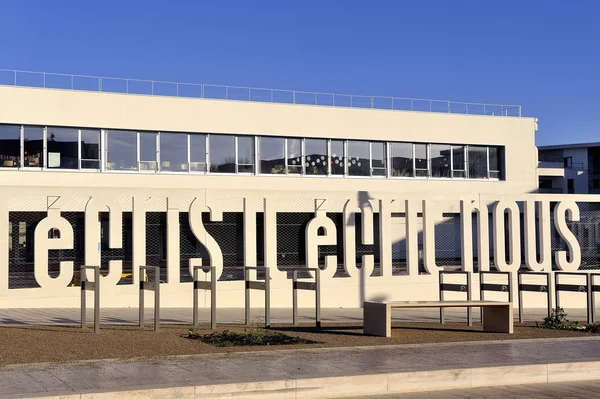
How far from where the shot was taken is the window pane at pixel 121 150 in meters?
35.4

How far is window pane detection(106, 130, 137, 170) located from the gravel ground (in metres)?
19.1

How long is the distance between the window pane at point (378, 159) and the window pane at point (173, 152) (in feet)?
29.4

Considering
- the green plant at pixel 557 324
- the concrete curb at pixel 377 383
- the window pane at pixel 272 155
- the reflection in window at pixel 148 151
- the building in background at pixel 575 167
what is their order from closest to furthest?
the concrete curb at pixel 377 383
the green plant at pixel 557 324
the reflection in window at pixel 148 151
the window pane at pixel 272 155
the building in background at pixel 575 167

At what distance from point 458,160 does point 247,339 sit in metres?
29.7

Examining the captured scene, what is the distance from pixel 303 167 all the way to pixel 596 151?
5740 centimetres

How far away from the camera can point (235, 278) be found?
25516 millimetres

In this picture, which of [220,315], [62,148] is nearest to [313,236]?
[220,315]

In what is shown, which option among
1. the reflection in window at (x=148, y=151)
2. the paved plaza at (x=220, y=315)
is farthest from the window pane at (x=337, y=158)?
the paved plaza at (x=220, y=315)

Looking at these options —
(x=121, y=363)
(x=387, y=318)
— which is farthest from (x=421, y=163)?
(x=121, y=363)

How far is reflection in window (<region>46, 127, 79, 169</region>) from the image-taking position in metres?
34.2

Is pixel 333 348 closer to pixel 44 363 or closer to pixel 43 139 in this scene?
pixel 44 363

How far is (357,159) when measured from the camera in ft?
132

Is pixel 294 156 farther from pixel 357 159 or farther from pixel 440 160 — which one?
pixel 440 160

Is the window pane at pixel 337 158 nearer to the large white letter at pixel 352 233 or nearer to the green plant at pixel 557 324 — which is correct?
the large white letter at pixel 352 233
